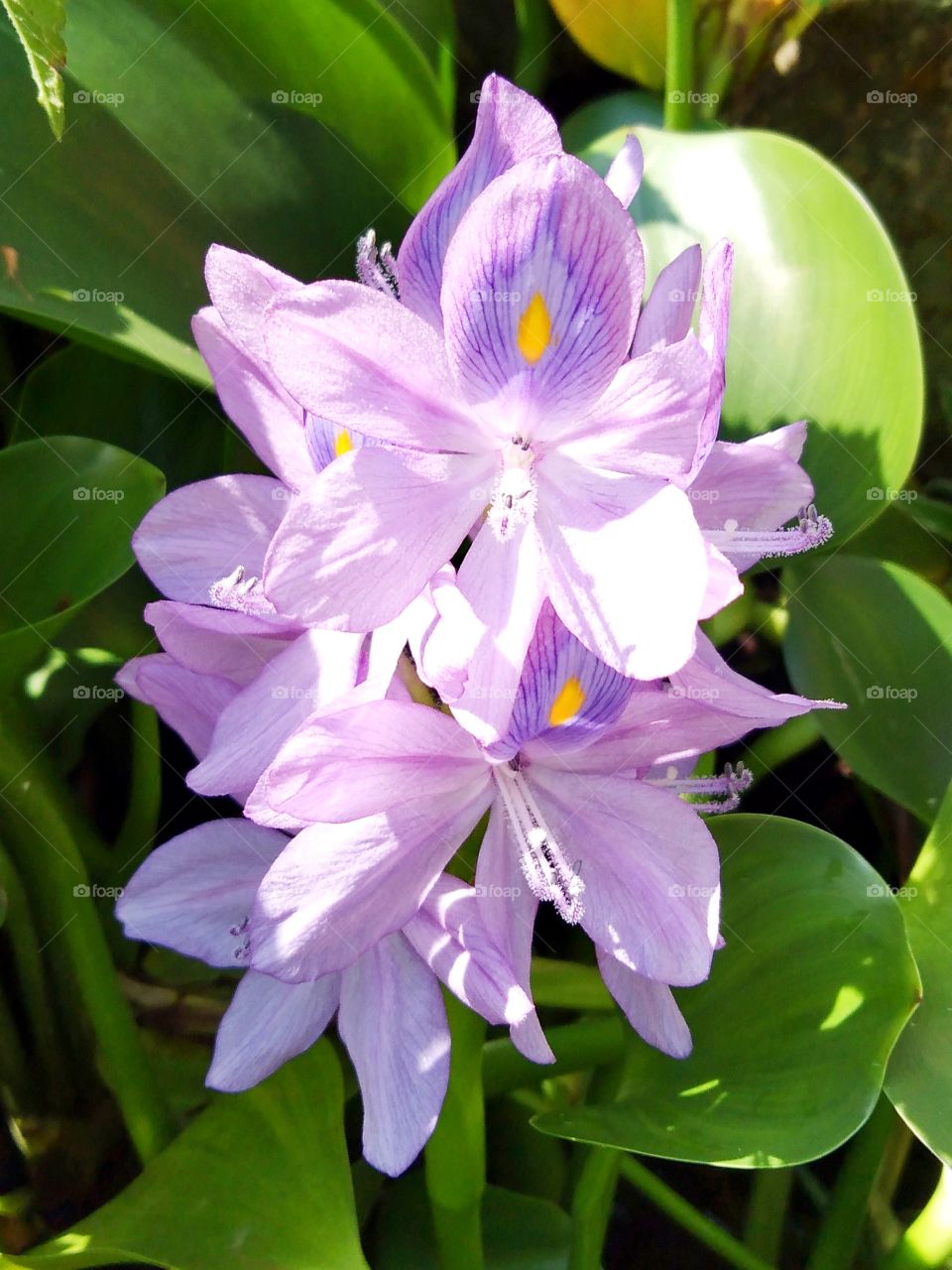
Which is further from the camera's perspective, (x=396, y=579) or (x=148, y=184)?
(x=148, y=184)

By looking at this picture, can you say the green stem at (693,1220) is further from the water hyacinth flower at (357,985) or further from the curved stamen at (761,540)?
the curved stamen at (761,540)

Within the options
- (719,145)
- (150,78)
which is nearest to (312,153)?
(150,78)

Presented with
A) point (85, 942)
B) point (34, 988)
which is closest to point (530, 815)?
point (85, 942)

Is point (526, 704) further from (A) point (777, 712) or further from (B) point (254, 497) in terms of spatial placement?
(B) point (254, 497)

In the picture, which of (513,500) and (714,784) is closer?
(513,500)

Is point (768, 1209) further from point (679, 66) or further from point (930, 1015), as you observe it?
point (679, 66)

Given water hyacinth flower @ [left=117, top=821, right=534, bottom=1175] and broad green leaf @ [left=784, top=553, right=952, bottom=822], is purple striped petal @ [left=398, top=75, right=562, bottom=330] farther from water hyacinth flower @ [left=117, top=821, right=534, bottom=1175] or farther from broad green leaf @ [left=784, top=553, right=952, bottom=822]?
broad green leaf @ [left=784, top=553, right=952, bottom=822]
